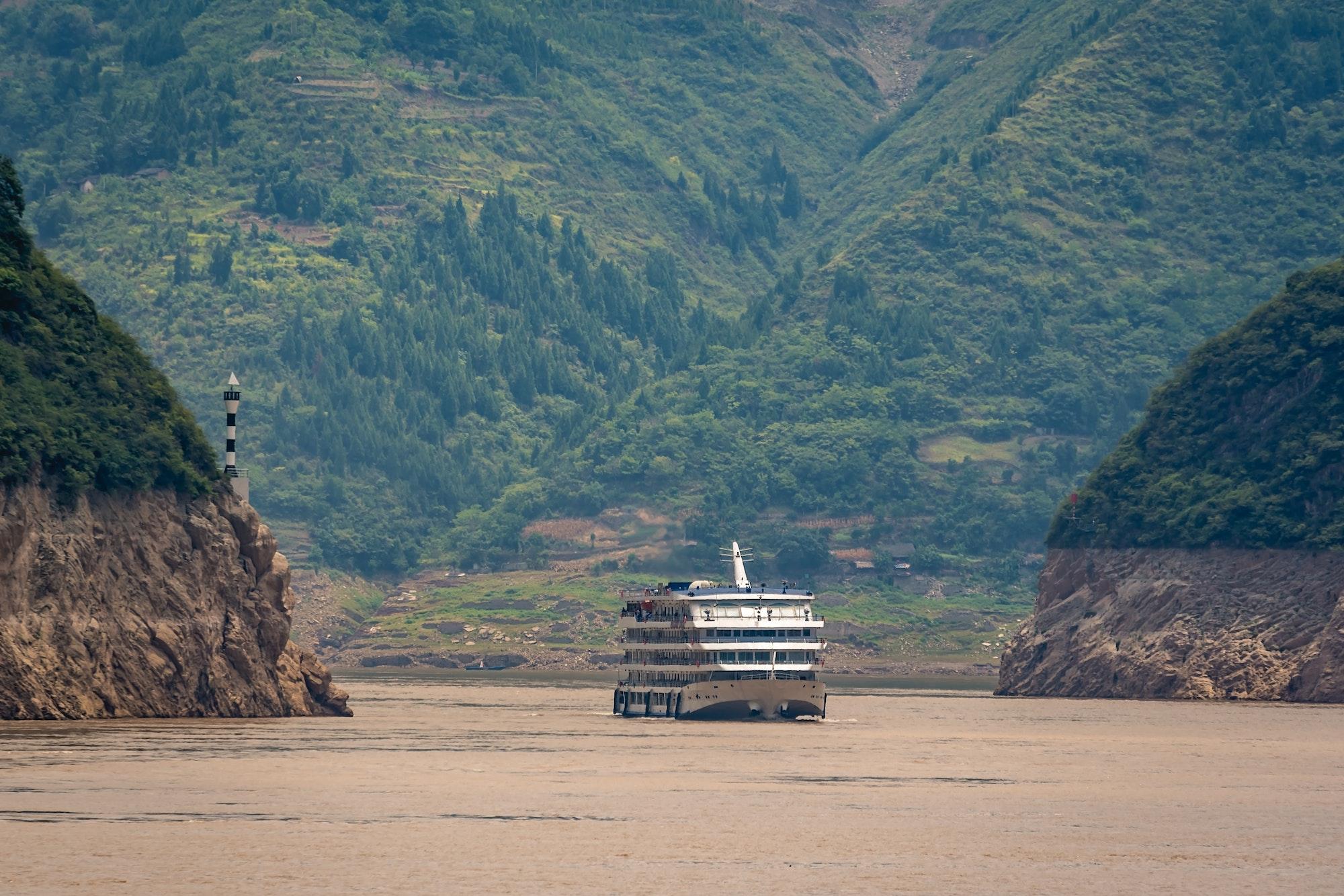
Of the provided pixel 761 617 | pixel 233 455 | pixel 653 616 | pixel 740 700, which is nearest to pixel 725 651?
pixel 761 617

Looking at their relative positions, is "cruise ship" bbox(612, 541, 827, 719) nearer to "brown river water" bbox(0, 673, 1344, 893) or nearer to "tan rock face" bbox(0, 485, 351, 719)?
"brown river water" bbox(0, 673, 1344, 893)

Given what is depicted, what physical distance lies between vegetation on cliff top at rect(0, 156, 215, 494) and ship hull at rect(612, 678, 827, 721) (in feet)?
111

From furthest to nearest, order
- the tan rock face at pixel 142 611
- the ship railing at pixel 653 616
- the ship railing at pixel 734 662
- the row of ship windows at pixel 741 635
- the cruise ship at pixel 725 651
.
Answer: the ship railing at pixel 653 616
the ship railing at pixel 734 662
the cruise ship at pixel 725 651
the row of ship windows at pixel 741 635
the tan rock face at pixel 142 611

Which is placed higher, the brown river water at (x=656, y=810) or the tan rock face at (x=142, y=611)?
the tan rock face at (x=142, y=611)

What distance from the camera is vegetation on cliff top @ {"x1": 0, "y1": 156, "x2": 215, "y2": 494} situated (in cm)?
14262

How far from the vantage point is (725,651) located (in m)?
166

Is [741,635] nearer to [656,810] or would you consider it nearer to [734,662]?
[734,662]

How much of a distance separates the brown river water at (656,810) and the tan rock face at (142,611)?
2.31 metres

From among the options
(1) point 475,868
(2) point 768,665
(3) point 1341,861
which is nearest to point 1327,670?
(2) point 768,665

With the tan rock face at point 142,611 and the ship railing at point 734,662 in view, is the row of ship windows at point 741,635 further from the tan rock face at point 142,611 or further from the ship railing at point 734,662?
the tan rock face at point 142,611

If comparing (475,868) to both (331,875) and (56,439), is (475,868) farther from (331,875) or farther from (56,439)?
(56,439)

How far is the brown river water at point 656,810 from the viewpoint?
8838cm

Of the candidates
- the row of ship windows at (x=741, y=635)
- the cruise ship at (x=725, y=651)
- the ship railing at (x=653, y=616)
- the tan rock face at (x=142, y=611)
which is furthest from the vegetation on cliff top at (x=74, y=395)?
the row of ship windows at (x=741, y=635)

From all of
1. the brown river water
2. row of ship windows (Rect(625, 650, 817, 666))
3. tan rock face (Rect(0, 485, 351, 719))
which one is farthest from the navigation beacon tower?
row of ship windows (Rect(625, 650, 817, 666))
